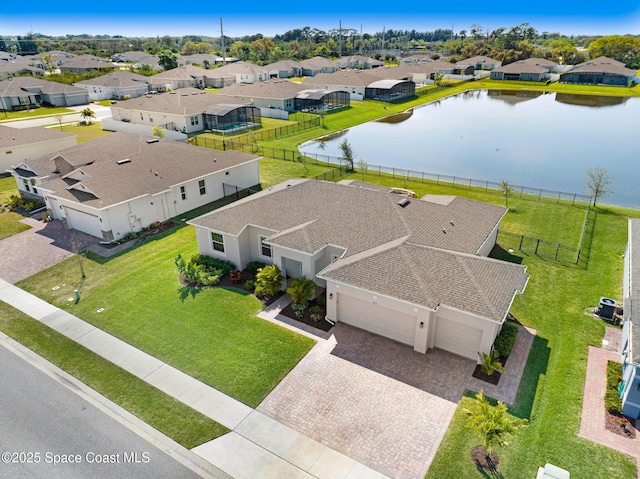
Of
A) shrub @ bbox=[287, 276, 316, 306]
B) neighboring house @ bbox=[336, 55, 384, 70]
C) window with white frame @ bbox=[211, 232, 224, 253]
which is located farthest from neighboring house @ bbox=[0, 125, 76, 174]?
neighboring house @ bbox=[336, 55, 384, 70]

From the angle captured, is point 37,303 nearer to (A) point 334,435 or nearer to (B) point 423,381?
(A) point 334,435

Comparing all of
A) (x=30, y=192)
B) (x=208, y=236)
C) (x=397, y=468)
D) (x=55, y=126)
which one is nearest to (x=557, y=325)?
(x=397, y=468)

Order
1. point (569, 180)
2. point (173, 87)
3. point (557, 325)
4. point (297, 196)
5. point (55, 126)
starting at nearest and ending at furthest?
1. point (557, 325)
2. point (297, 196)
3. point (569, 180)
4. point (55, 126)
5. point (173, 87)

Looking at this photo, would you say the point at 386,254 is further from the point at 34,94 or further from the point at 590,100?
the point at 590,100

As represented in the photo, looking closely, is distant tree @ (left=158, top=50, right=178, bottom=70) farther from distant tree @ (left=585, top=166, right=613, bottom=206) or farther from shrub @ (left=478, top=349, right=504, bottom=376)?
shrub @ (left=478, top=349, right=504, bottom=376)

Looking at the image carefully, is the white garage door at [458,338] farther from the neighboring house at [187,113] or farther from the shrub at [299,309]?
the neighboring house at [187,113]

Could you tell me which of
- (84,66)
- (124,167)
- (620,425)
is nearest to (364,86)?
(124,167)
